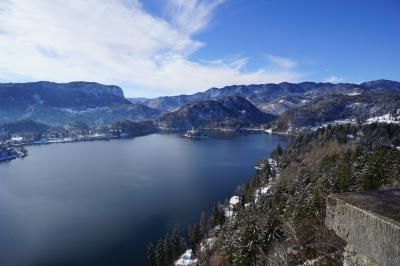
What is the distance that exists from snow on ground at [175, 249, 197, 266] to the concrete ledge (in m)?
28.4

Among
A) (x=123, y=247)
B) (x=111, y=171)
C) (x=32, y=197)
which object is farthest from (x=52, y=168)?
(x=123, y=247)

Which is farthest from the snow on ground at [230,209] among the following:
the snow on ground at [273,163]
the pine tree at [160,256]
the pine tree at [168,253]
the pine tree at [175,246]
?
the snow on ground at [273,163]

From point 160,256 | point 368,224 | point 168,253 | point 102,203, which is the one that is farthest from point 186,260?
point 368,224

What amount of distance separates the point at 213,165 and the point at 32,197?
4268cm

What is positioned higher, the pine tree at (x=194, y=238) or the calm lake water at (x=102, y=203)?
the pine tree at (x=194, y=238)

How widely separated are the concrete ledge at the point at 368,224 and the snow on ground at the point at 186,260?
93.2ft

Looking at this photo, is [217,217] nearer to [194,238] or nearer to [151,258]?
[194,238]

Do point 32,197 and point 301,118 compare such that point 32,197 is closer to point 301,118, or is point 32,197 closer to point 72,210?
point 72,210

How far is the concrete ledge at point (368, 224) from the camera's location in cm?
149

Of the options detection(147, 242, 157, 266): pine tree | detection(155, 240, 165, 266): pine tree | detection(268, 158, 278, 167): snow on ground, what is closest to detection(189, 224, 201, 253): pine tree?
detection(155, 240, 165, 266): pine tree

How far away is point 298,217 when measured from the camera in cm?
2152

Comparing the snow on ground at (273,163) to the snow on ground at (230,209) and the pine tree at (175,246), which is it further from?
the pine tree at (175,246)

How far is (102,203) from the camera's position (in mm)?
49219

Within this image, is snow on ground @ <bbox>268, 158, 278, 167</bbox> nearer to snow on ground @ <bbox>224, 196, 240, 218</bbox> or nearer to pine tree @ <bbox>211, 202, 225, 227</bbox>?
snow on ground @ <bbox>224, 196, 240, 218</bbox>
